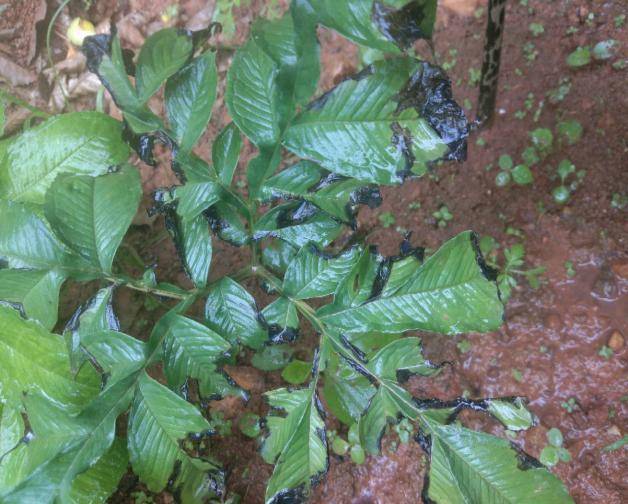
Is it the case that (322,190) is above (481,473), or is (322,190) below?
above

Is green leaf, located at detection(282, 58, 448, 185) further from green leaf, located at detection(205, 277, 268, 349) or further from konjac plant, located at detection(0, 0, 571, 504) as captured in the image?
green leaf, located at detection(205, 277, 268, 349)

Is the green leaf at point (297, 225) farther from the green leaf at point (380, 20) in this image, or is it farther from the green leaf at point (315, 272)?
the green leaf at point (380, 20)

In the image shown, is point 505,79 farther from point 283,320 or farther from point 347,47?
point 283,320

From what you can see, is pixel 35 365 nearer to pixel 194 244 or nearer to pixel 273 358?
pixel 194 244

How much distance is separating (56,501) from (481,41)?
64.9 inches

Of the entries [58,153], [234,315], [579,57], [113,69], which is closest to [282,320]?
[234,315]

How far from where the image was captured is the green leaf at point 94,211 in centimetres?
93

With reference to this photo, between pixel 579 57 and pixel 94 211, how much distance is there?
1428 millimetres

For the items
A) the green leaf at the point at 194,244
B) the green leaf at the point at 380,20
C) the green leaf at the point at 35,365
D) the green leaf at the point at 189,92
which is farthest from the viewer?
the green leaf at the point at 35,365

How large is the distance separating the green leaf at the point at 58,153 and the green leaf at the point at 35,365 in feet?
0.96

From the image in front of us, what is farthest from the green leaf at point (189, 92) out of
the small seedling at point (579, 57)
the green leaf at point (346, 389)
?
the small seedling at point (579, 57)

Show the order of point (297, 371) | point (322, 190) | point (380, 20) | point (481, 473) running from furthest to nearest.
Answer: point (297, 371) < point (322, 190) < point (481, 473) < point (380, 20)

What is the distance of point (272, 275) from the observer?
1.09m

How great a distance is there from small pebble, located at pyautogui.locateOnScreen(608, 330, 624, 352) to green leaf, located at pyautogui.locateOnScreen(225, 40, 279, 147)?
3.68ft
